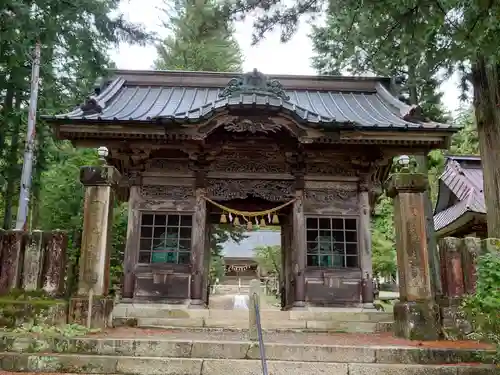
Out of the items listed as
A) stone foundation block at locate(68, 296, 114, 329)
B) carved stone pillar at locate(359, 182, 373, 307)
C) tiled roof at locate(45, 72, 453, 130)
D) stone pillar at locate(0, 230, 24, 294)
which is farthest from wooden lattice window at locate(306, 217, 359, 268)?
stone pillar at locate(0, 230, 24, 294)

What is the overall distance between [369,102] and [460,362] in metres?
7.57

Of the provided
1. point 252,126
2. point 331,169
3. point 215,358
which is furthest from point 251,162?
point 215,358

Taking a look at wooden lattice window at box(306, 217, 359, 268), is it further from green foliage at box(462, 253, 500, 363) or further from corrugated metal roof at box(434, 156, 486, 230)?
corrugated metal roof at box(434, 156, 486, 230)

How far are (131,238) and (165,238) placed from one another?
28.3 inches

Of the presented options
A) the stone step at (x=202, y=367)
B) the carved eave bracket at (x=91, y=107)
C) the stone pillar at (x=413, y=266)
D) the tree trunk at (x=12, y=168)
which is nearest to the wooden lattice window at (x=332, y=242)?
the stone pillar at (x=413, y=266)

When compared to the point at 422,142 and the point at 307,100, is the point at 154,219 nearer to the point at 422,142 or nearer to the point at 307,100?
the point at 307,100

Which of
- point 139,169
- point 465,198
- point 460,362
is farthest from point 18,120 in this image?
point 465,198

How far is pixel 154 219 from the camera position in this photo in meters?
9.66

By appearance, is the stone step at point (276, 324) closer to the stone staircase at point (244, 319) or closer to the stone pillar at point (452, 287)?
the stone staircase at point (244, 319)

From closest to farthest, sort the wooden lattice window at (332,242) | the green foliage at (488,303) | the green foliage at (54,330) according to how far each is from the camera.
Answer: the green foliage at (488,303) → the green foliage at (54,330) → the wooden lattice window at (332,242)

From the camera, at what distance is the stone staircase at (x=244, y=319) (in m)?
8.48

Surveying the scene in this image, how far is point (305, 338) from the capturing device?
7.12 metres

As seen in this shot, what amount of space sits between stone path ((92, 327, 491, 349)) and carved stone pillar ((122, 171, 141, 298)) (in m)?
1.28

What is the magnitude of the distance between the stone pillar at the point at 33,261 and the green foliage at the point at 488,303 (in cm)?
614
